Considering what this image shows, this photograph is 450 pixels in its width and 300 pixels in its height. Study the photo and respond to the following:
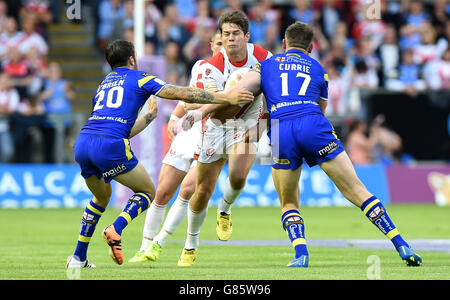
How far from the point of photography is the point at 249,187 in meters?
21.1

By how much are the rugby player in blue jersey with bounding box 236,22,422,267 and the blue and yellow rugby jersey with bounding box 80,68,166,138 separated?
0.97 m

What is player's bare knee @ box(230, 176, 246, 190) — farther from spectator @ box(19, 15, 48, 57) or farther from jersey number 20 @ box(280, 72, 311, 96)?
spectator @ box(19, 15, 48, 57)

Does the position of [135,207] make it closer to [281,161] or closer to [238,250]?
[281,161]

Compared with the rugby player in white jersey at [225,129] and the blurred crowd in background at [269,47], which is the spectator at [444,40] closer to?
the blurred crowd in background at [269,47]

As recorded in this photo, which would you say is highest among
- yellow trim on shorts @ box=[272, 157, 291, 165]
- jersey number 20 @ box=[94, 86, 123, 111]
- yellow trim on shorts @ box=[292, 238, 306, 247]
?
jersey number 20 @ box=[94, 86, 123, 111]

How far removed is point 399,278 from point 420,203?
1423cm

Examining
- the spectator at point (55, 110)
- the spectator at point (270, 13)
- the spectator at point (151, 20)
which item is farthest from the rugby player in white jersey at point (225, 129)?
the spectator at point (270, 13)

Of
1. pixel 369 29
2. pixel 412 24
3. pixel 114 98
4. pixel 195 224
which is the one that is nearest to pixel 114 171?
pixel 114 98

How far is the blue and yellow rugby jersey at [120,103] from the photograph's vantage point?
9219 millimetres

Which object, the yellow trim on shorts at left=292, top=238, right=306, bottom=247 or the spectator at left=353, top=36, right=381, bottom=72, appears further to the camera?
the spectator at left=353, top=36, right=381, bottom=72

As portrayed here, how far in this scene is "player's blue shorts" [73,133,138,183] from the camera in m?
9.09

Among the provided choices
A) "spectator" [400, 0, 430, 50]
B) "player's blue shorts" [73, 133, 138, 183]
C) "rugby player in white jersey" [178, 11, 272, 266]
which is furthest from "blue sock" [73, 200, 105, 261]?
"spectator" [400, 0, 430, 50]

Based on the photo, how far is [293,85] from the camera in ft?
30.6

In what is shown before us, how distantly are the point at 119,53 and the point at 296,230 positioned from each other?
8.44 feet
